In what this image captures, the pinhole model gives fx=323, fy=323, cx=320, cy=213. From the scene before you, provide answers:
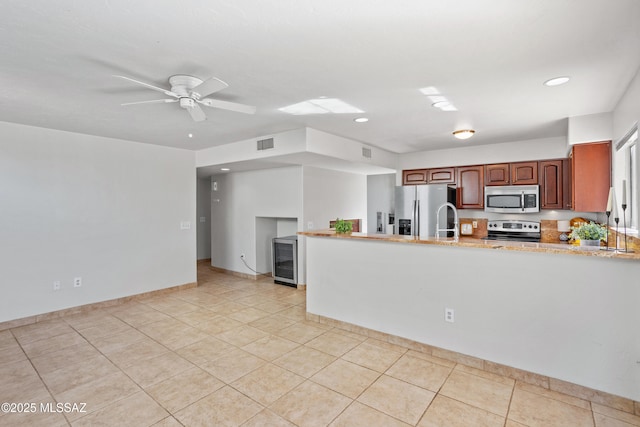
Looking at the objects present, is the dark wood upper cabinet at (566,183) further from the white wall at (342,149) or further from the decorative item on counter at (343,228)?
the decorative item on counter at (343,228)

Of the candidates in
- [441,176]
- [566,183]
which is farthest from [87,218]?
[566,183]

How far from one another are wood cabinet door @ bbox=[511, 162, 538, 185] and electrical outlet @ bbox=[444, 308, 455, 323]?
3.07m

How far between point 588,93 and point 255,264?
5.35 m

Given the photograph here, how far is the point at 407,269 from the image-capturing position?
3236 millimetres

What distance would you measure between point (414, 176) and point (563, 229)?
2420mm

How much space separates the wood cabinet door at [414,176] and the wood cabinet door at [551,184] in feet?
5.75

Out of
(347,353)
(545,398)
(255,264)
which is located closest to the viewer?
(545,398)

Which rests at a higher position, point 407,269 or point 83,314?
point 407,269

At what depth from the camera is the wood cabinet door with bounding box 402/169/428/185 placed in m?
5.89

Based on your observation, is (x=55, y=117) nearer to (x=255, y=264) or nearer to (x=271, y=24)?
(x=271, y=24)

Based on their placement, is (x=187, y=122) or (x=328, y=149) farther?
(x=328, y=149)

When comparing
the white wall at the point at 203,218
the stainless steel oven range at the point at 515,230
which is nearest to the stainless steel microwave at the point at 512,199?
the stainless steel oven range at the point at 515,230

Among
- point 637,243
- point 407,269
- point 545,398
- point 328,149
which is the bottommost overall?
point 545,398

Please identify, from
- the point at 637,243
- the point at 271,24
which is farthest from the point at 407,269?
the point at 271,24
